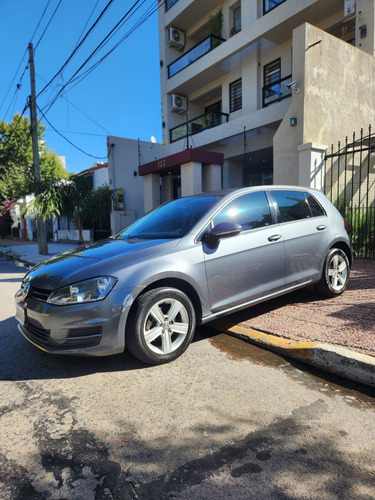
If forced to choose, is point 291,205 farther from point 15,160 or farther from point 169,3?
point 15,160

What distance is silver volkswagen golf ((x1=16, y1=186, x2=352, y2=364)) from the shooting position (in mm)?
2859

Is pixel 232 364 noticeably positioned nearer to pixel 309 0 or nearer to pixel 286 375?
pixel 286 375

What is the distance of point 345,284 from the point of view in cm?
500

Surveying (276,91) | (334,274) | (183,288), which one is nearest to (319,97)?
(276,91)

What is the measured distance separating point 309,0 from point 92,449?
536 inches

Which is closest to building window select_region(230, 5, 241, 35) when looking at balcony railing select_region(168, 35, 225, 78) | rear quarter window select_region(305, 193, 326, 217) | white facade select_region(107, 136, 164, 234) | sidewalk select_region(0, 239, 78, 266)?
balcony railing select_region(168, 35, 225, 78)

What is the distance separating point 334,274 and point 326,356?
82.9 inches

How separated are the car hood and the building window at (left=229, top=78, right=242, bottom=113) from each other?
13666 mm

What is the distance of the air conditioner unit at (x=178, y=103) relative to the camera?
17.5 m

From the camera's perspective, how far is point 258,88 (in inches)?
538

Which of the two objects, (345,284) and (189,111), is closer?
(345,284)

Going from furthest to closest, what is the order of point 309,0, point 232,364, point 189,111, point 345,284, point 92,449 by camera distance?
point 189,111 < point 309,0 < point 345,284 < point 232,364 < point 92,449

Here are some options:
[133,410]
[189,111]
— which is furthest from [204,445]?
[189,111]

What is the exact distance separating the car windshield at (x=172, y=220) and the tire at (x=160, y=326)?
0.71 m
